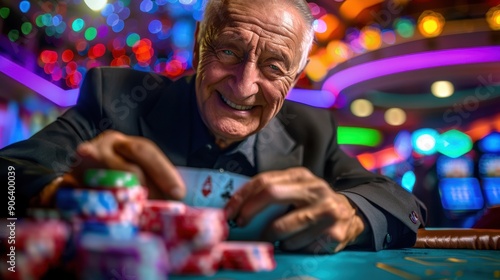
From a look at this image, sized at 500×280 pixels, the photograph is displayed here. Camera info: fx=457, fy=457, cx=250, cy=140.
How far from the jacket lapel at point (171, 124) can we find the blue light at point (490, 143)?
7294 millimetres

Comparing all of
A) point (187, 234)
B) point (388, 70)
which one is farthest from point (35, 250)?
point (388, 70)

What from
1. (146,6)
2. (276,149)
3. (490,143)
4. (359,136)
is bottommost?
(359,136)

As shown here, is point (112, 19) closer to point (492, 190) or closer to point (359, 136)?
point (359, 136)

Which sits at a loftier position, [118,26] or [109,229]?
[118,26]

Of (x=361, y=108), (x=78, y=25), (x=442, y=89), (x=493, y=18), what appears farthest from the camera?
(x=361, y=108)

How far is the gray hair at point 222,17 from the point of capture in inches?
68.4

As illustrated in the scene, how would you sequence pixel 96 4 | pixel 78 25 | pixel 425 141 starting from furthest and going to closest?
pixel 425 141 → pixel 78 25 → pixel 96 4

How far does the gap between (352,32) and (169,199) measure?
37.8 feet

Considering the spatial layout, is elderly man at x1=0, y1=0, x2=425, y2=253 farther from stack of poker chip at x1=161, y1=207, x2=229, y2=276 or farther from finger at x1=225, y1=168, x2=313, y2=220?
stack of poker chip at x1=161, y1=207, x2=229, y2=276

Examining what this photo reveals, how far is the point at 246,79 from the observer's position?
1.64 metres

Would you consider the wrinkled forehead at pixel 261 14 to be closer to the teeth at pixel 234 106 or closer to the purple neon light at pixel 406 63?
the teeth at pixel 234 106

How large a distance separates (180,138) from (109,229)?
1.17 m

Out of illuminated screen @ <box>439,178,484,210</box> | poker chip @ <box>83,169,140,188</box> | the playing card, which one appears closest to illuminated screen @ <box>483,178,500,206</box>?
illuminated screen @ <box>439,178,484,210</box>

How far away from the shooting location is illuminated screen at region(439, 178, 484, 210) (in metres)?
7.93
